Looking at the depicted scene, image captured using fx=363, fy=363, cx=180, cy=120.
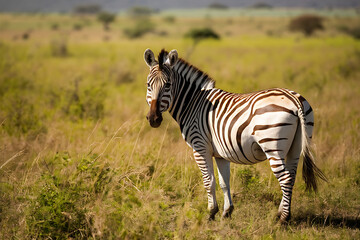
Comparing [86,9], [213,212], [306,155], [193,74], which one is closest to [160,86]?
[193,74]

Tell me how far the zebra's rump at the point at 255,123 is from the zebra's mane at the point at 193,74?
390mm

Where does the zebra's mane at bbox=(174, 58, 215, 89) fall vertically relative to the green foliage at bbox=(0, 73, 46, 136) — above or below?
above

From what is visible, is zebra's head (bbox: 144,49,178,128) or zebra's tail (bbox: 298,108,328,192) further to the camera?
zebra's head (bbox: 144,49,178,128)

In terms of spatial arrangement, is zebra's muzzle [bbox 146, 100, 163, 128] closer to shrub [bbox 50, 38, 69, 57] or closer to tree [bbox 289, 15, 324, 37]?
shrub [bbox 50, 38, 69, 57]

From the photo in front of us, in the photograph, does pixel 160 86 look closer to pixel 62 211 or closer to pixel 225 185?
pixel 225 185

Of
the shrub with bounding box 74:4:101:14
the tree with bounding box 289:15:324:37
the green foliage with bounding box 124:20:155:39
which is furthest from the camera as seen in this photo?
the shrub with bounding box 74:4:101:14

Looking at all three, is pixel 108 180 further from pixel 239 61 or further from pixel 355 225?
pixel 239 61

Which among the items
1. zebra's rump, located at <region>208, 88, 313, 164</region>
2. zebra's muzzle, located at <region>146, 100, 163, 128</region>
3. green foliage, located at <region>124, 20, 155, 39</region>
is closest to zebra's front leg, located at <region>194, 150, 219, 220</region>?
zebra's rump, located at <region>208, 88, 313, 164</region>

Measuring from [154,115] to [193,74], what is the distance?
0.93 meters

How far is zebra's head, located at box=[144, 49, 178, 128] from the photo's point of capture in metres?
4.53

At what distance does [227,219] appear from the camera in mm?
4855

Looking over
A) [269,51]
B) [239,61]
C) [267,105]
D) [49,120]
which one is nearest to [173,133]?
[49,120]

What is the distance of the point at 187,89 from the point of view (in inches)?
197

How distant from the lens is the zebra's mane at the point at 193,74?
496 cm
